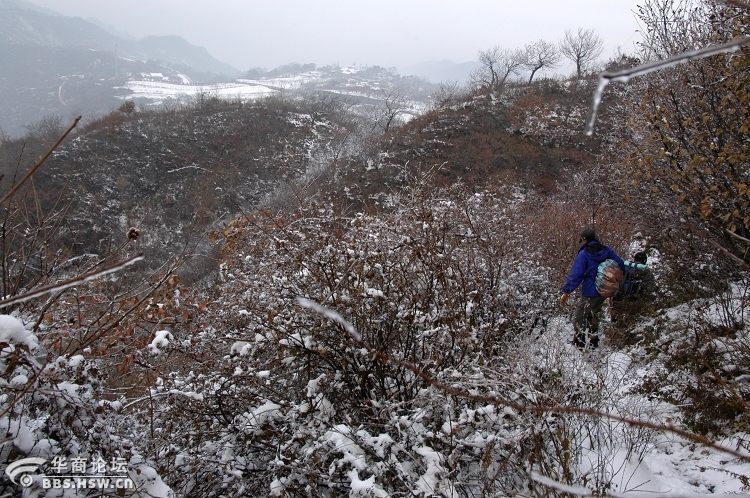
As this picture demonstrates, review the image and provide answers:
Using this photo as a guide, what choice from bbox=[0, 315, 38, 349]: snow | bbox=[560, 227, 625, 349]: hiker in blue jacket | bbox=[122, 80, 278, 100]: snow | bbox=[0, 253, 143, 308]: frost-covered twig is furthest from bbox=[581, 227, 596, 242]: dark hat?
bbox=[122, 80, 278, 100]: snow

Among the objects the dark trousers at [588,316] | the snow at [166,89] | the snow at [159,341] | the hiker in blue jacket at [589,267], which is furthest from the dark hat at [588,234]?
the snow at [166,89]

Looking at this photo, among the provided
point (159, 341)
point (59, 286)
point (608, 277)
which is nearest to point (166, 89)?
point (159, 341)

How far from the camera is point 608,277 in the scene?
4160 mm

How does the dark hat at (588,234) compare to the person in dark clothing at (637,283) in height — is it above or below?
above

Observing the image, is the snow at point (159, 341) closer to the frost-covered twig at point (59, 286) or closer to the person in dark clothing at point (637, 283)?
the frost-covered twig at point (59, 286)

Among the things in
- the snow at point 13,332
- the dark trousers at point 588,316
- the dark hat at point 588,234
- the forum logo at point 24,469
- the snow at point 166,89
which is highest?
the snow at point 166,89

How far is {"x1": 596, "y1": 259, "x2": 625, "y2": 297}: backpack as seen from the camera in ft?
13.6

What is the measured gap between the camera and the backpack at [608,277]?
4148 millimetres

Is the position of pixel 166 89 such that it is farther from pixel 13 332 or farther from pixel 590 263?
pixel 13 332

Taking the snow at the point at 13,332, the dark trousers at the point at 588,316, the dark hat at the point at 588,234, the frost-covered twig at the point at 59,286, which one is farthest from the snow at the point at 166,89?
the frost-covered twig at the point at 59,286

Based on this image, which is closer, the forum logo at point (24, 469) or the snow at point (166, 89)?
the forum logo at point (24, 469)

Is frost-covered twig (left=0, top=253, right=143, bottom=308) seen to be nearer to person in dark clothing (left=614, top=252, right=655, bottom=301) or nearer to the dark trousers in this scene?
the dark trousers

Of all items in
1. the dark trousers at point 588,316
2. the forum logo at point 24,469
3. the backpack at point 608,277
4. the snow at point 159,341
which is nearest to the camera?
the forum logo at point 24,469

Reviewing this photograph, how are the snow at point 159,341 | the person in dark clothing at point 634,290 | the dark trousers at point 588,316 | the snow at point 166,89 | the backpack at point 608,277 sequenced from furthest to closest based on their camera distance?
the snow at point 166,89 < the person in dark clothing at point 634,290 < the dark trousers at point 588,316 < the backpack at point 608,277 < the snow at point 159,341
